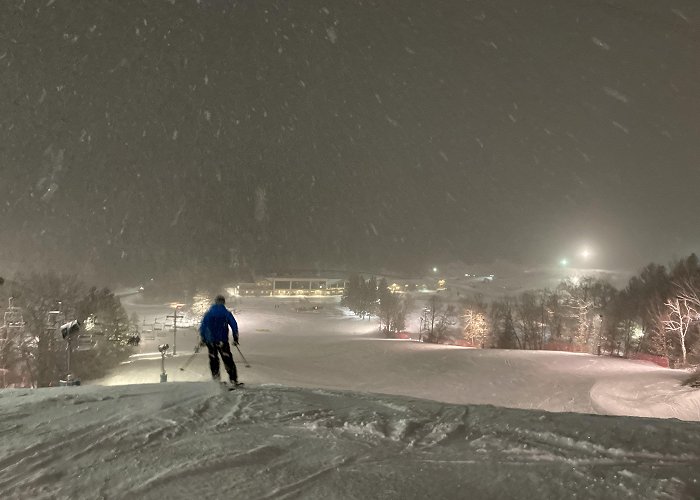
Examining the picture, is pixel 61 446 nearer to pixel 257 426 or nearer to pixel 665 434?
pixel 257 426

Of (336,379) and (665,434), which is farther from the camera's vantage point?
(336,379)

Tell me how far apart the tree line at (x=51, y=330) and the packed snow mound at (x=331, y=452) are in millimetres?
24234

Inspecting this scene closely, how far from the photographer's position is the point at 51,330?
102 feet

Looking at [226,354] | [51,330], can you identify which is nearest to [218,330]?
[226,354]

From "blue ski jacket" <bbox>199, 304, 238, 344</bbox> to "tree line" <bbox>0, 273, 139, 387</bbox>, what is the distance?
70.9 feet

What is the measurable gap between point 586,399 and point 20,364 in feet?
125

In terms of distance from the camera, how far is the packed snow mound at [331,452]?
3570 mm

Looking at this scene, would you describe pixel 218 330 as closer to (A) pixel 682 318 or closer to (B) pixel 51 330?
(B) pixel 51 330

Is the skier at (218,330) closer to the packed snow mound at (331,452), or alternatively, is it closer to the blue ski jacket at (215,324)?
the blue ski jacket at (215,324)

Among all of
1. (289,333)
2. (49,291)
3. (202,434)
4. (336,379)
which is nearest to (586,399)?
(336,379)

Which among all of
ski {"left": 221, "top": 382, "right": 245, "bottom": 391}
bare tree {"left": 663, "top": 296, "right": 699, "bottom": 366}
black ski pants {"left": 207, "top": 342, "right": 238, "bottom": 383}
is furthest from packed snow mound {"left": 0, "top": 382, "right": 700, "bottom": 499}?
bare tree {"left": 663, "top": 296, "right": 699, "bottom": 366}

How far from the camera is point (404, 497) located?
3.42 m

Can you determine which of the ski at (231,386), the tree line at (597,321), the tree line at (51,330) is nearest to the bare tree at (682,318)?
the tree line at (597,321)

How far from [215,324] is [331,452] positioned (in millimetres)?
4628
